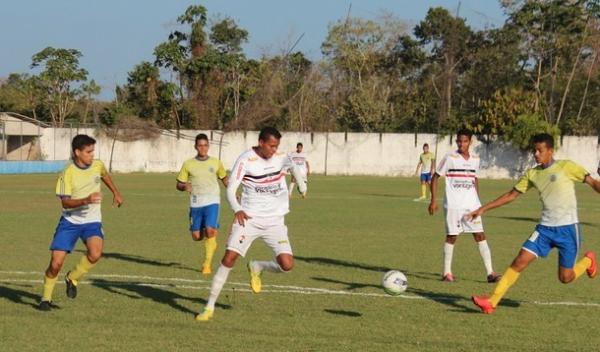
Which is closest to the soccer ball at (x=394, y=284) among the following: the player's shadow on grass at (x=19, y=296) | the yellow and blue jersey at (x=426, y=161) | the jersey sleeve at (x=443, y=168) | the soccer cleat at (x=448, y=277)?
the soccer cleat at (x=448, y=277)

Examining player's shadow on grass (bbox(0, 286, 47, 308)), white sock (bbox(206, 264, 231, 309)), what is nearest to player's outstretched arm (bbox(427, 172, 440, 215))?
white sock (bbox(206, 264, 231, 309))

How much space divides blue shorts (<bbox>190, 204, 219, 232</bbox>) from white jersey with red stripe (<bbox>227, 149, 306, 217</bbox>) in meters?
3.97

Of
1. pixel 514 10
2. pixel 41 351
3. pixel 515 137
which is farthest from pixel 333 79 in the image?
pixel 41 351

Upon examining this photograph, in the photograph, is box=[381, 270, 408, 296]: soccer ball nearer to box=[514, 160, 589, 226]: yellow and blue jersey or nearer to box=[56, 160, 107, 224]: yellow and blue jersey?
box=[514, 160, 589, 226]: yellow and blue jersey

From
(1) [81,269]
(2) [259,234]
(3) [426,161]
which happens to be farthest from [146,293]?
(3) [426,161]

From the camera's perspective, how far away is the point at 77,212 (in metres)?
9.83

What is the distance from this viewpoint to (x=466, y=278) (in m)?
12.4

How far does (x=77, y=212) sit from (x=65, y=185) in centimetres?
32

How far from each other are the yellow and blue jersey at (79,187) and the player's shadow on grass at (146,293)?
1.17 metres

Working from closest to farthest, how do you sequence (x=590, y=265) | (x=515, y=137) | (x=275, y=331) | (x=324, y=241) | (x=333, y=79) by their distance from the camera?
(x=275, y=331) < (x=590, y=265) < (x=324, y=241) < (x=515, y=137) < (x=333, y=79)

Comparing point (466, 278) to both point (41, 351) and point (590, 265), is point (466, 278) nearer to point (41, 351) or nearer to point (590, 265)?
point (590, 265)

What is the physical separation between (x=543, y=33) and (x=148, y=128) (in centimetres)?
2564

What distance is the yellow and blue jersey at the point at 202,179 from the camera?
44.2ft

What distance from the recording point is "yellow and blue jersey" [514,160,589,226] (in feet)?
30.8
